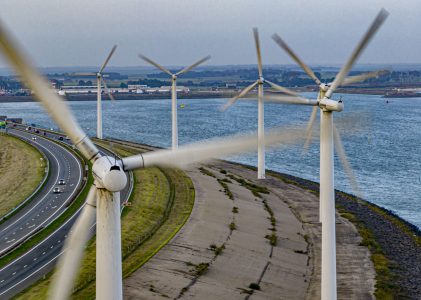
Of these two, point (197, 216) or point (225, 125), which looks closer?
point (197, 216)

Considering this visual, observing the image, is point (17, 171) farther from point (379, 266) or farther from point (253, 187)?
point (379, 266)

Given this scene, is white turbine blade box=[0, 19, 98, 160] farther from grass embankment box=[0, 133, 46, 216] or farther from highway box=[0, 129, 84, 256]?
grass embankment box=[0, 133, 46, 216]

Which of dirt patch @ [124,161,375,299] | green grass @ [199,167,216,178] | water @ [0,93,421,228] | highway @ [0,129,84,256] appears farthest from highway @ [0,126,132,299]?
green grass @ [199,167,216,178]

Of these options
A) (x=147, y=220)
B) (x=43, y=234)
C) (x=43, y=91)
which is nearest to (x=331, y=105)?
(x=43, y=91)

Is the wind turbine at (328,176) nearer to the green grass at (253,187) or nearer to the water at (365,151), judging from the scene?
the water at (365,151)

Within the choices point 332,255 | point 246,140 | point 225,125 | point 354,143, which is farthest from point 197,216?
point 225,125

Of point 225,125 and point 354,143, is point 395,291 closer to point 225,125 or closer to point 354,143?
point 354,143
